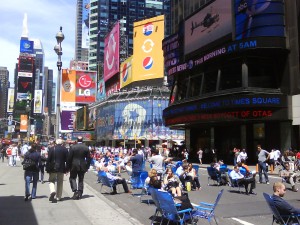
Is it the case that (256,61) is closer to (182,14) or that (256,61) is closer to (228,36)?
(228,36)

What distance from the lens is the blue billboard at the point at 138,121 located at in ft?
273

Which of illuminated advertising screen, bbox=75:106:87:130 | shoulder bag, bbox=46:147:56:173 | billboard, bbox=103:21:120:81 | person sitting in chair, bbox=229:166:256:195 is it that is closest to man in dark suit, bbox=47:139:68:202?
shoulder bag, bbox=46:147:56:173

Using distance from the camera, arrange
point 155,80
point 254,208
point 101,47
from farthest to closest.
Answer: point 101,47
point 155,80
point 254,208

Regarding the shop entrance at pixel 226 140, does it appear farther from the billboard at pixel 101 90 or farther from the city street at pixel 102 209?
the billboard at pixel 101 90

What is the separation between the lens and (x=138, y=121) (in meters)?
86.6

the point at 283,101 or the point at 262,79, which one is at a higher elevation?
the point at 262,79

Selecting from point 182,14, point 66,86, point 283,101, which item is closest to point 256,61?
point 283,101

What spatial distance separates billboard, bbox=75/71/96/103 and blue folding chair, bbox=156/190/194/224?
91279 mm

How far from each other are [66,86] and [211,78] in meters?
67.6

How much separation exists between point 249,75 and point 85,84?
235 feet

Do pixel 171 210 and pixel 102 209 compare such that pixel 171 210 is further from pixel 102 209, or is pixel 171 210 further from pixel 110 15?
pixel 110 15

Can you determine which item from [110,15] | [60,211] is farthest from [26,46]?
[60,211]

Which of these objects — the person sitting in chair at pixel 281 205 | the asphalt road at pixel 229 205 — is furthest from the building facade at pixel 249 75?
the person sitting in chair at pixel 281 205

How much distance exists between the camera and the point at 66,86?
10019 cm
